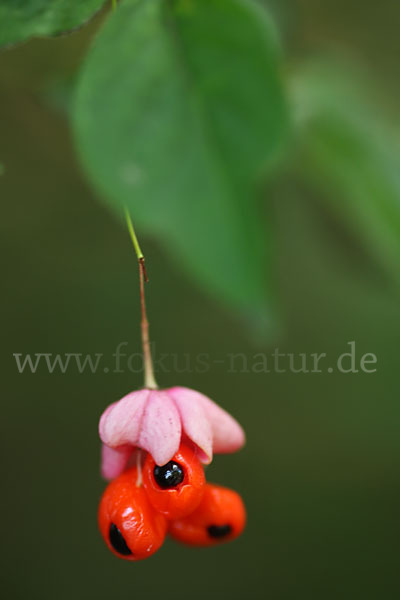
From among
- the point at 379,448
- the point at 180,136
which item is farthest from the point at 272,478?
the point at 180,136

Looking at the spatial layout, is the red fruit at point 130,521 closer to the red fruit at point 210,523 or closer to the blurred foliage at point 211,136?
the red fruit at point 210,523

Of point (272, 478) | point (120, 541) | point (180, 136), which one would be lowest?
point (272, 478)

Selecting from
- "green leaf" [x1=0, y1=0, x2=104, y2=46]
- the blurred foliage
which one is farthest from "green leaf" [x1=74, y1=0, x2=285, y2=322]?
"green leaf" [x1=0, y1=0, x2=104, y2=46]

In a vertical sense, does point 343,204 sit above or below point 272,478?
above

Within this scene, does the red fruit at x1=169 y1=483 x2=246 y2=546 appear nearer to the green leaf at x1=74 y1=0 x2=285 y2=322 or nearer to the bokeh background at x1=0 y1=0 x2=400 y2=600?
the green leaf at x1=74 y1=0 x2=285 y2=322

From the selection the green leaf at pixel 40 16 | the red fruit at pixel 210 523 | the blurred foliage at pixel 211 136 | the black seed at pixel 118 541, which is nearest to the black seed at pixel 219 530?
the red fruit at pixel 210 523

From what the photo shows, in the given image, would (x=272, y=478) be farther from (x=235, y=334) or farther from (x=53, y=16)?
(x=53, y=16)

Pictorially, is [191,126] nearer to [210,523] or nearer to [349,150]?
[349,150]
